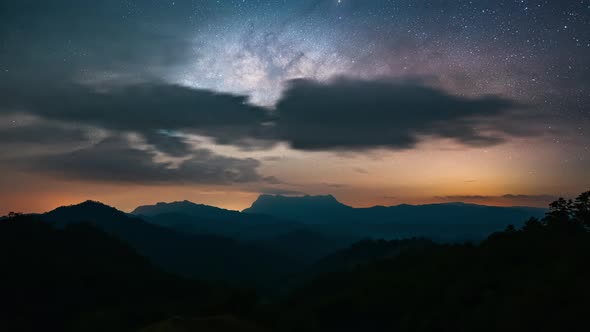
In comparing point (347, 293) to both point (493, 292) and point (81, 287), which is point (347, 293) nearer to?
point (493, 292)

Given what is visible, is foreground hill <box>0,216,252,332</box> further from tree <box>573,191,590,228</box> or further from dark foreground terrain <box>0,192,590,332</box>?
tree <box>573,191,590,228</box>

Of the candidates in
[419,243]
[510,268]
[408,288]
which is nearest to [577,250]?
[510,268]

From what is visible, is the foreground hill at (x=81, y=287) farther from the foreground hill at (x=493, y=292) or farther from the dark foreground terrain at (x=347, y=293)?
the foreground hill at (x=493, y=292)

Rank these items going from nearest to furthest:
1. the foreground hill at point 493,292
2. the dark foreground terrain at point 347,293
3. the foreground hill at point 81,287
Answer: the foreground hill at point 493,292 < the dark foreground terrain at point 347,293 < the foreground hill at point 81,287

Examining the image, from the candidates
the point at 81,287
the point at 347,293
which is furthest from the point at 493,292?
the point at 81,287

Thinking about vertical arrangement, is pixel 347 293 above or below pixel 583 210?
below

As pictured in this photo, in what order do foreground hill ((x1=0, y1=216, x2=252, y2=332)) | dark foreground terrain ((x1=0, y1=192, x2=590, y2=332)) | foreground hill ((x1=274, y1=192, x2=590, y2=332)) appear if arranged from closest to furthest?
foreground hill ((x1=274, y1=192, x2=590, y2=332)) < dark foreground terrain ((x1=0, y1=192, x2=590, y2=332)) < foreground hill ((x1=0, y1=216, x2=252, y2=332))

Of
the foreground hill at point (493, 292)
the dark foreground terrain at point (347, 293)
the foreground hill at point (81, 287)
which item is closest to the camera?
the foreground hill at point (493, 292)

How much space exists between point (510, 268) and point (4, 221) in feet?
462

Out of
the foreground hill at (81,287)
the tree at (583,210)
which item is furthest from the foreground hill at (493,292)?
the foreground hill at (81,287)

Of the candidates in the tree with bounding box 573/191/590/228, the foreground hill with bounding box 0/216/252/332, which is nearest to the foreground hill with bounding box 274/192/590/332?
the tree with bounding box 573/191/590/228

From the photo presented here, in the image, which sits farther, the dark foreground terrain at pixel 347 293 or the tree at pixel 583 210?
the tree at pixel 583 210

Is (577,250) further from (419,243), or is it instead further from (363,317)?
(419,243)

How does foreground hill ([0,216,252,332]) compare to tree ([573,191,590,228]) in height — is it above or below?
below
